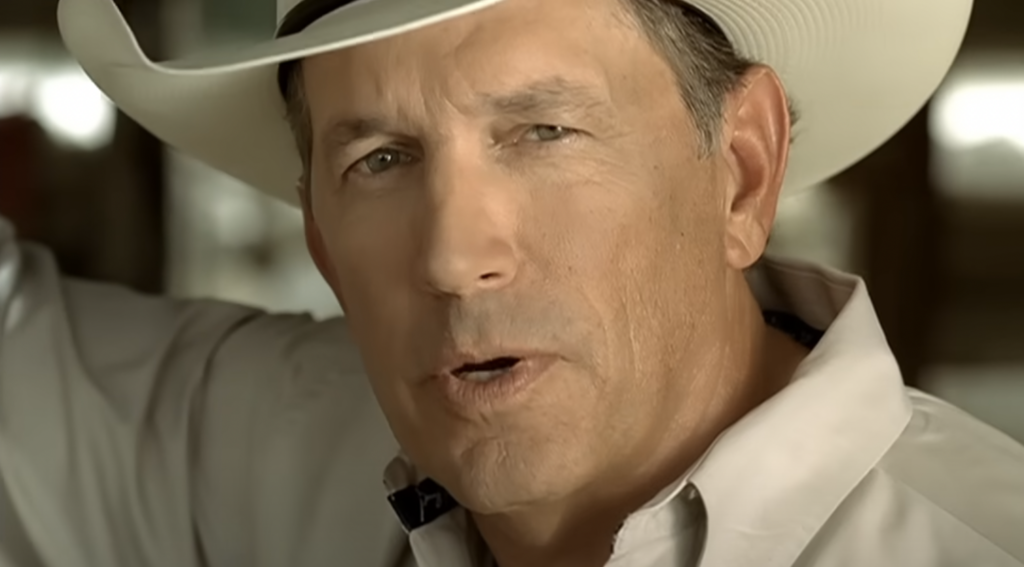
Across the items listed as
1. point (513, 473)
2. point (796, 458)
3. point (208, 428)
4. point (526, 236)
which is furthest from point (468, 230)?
point (208, 428)

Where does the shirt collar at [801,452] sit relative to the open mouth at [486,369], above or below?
below

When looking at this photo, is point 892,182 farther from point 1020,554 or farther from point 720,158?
point 1020,554

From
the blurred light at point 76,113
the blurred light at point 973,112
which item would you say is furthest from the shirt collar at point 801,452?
the blurred light at point 76,113

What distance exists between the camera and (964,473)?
33.3 inches

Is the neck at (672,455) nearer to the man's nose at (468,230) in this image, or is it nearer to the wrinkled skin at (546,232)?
the wrinkled skin at (546,232)

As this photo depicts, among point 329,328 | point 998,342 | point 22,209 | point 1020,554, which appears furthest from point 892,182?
point 22,209

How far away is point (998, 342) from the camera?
1617mm

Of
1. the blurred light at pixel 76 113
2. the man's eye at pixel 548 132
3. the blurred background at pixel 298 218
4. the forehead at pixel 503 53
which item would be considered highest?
the forehead at pixel 503 53

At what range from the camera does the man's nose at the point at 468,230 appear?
788mm

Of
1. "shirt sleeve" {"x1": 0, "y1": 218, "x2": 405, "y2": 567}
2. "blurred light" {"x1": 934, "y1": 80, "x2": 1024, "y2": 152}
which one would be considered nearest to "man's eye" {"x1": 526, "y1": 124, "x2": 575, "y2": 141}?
"shirt sleeve" {"x1": 0, "y1": 218, "x2": 405, "y2": 567}

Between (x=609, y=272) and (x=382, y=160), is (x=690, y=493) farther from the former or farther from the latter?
(x=382, y=160)

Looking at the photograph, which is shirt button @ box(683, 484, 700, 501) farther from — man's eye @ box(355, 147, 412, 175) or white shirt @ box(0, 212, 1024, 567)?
man's eye @ box(355, 147, 412, 175)

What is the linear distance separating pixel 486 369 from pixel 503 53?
0.65 feet

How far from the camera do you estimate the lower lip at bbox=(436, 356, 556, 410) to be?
0.82 m
